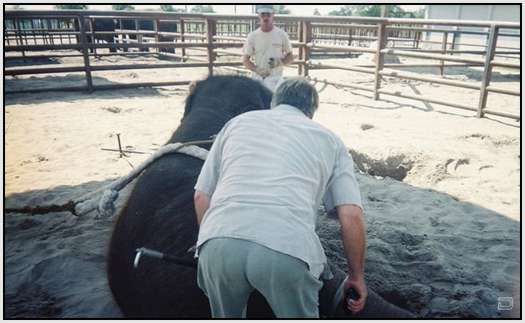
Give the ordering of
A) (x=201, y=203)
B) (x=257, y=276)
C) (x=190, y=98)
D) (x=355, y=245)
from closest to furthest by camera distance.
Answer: (x=257, y=276)
(x=355, y=245)
(x=201, y=203)
(x=190, y=98)

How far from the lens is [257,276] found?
5.15ft

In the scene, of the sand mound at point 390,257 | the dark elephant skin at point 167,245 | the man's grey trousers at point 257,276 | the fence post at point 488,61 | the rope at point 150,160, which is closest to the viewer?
the man's grey trousers at point 257,276

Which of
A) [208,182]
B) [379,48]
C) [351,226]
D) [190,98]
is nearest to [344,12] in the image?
[379,48]

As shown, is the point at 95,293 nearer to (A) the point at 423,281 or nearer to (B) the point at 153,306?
A: (B) the point at 153,306

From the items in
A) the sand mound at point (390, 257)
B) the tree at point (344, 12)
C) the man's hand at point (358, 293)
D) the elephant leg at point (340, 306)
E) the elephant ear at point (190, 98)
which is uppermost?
the tree at point (344, 12)

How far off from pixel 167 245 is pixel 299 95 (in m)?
0.96

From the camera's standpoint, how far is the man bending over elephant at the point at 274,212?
158cm

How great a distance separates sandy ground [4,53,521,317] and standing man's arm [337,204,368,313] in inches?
42.4

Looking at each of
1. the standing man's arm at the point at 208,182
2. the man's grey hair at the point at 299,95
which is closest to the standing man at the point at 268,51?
the man's grey hair at the point at 299,95

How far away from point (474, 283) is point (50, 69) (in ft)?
28.2

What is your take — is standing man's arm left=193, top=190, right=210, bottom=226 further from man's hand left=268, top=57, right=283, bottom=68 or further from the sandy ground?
man's hand left=268, top=57, right=283, bottom=68

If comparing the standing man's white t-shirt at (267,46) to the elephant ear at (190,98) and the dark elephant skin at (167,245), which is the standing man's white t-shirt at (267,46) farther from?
the dark elephant skin at (167,245)

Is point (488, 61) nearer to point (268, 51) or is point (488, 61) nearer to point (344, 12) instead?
point (268, 51)

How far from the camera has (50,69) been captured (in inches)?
343
